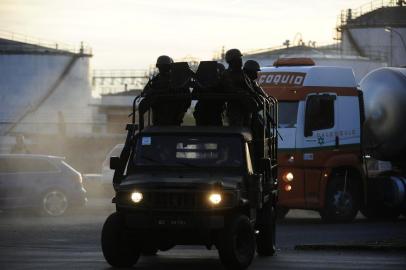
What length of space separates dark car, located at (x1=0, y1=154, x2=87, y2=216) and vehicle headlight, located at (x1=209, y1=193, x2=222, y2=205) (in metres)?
12.5

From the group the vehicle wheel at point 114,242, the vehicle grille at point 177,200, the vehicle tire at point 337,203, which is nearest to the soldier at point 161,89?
the vehicle wheel at point 114,242

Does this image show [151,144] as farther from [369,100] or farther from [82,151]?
[82,151]

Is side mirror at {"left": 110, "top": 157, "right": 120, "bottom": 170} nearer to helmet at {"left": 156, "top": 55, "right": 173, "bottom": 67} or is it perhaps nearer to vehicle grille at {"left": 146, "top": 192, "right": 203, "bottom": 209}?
vehicle grille at {"left": 146, "top": 192, "right": 203, "bottom": 209}

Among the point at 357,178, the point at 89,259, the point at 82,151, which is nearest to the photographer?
the point at 89,259

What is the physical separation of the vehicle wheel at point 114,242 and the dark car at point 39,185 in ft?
38.0

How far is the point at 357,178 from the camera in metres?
23.6

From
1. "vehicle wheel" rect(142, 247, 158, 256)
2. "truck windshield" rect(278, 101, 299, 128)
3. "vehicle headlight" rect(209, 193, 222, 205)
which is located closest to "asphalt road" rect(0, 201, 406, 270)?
"vehicle wheel" rect(142, 247, 158, 256)

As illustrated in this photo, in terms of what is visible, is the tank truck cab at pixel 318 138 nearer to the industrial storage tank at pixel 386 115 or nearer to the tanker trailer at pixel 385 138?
the tanker trailer at pixel 385 138

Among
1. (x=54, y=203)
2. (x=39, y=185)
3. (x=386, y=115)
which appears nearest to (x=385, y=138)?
(x=386, y=115)

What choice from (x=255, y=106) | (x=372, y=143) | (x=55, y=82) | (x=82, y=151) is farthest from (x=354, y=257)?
(x=55, y=82)

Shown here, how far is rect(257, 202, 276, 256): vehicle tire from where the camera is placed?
15.8m

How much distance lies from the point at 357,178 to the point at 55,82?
61893mm

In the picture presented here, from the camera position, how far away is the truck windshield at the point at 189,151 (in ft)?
47.0

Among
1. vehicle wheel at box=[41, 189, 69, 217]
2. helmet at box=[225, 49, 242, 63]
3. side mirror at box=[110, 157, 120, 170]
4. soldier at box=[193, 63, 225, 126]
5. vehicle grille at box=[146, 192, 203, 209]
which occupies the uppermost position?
helmet at box=[225, 49, 242, 63]
